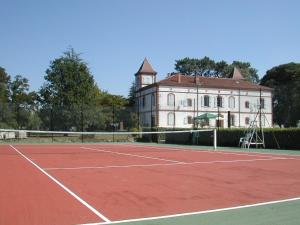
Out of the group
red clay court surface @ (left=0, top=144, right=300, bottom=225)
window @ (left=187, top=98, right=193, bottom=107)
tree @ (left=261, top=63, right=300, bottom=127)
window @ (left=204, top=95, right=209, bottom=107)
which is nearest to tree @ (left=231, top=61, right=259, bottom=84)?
tree @ (left=261, top=63, right=300, bottom=127)

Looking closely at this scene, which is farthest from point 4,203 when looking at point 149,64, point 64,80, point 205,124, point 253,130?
point 149,64

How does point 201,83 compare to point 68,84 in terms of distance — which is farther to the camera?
point 201,83

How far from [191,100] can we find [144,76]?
11.1m

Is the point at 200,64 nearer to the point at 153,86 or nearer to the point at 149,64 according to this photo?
the point at 149,64

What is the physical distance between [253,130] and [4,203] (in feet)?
72.1

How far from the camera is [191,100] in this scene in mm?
62500

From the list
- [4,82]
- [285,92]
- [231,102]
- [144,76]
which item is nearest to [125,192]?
[285,92]

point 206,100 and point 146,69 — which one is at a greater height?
point 146,69

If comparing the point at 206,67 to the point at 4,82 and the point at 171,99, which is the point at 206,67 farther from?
the point at 4,82

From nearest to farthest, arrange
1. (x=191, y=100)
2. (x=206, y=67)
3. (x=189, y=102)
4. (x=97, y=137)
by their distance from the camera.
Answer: (x=97, y=137) < (x=189, y=102) < (x=191, y=100) < (x=206, y=67)

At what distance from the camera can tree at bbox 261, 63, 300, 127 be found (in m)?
44.4

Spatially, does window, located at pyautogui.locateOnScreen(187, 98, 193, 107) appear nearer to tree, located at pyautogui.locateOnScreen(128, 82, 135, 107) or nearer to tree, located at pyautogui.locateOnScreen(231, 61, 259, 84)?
tree, located at pyautogui.locateOnScreen(128, 82, 135, 107)

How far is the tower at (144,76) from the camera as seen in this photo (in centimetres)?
6975

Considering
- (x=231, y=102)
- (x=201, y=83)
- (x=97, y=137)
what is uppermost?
(x=201, y=83)
